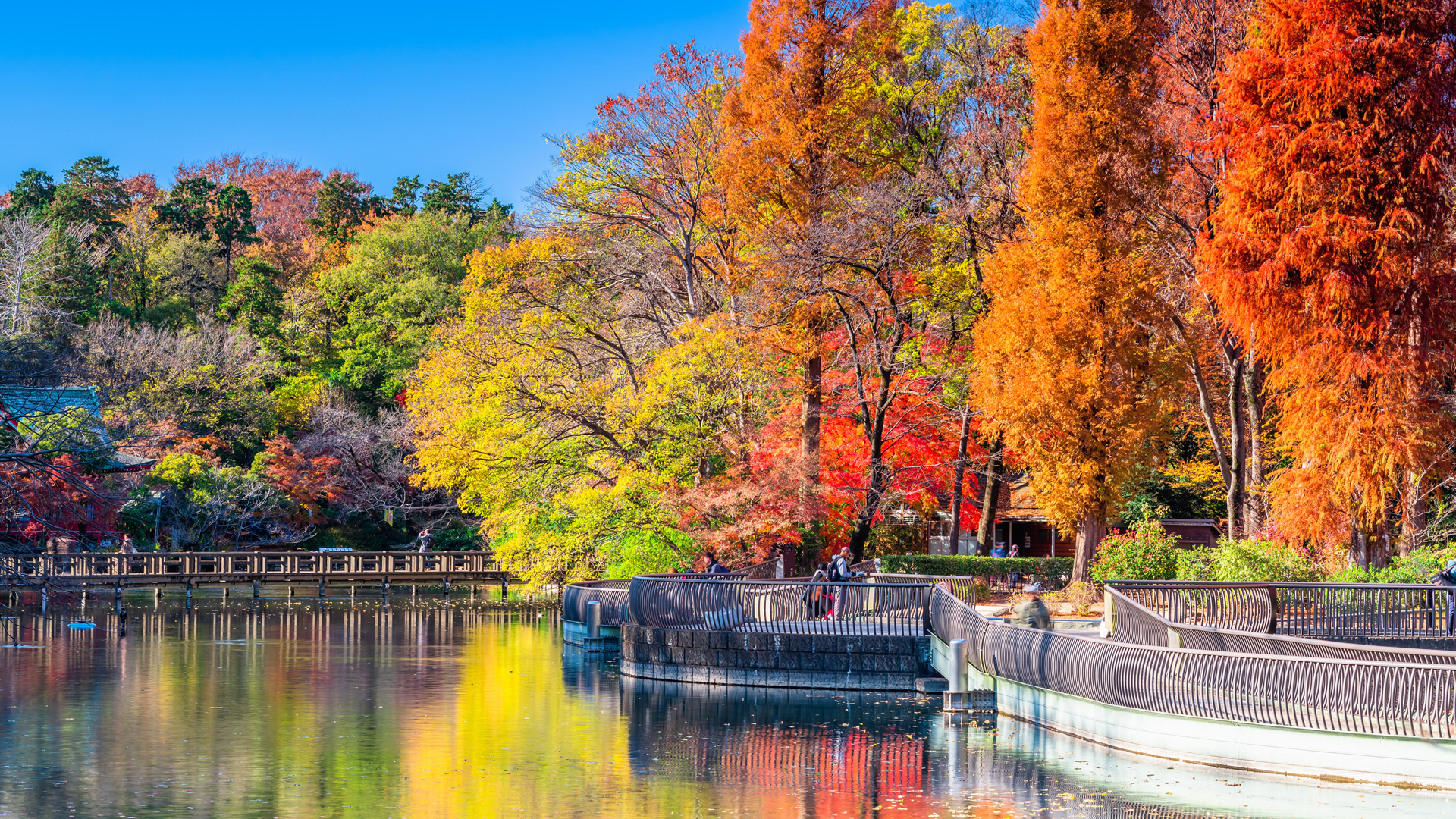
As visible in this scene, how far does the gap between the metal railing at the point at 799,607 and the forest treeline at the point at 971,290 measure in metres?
8.06

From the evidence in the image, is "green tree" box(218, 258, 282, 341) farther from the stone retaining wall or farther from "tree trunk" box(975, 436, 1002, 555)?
the stone retaining wall

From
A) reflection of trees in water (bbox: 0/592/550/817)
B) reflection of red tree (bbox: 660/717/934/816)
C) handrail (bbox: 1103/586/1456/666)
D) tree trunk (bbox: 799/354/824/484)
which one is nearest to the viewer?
reflection of trees in water (bbox: 0/592/550/817)

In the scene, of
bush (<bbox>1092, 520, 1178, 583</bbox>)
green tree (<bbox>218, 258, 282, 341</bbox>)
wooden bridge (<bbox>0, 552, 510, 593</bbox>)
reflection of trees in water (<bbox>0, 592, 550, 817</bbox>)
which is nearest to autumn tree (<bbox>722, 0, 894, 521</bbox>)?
bush (<bbox>1092, 520, 1178, 583</bbox>)

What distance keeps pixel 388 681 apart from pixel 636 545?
1074 cm

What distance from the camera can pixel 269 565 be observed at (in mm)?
50875

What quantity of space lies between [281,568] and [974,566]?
26235mm

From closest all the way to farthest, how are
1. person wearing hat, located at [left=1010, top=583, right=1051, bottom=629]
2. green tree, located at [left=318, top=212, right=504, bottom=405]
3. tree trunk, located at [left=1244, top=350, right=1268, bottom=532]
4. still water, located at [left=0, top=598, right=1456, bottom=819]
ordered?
still water, located at [left=0, top=598, right=1456, bottom=819]
person wearing hat, located at [left=1010, top=583, right=1051, bottom=629]
tree trunk, located at [left=1244, top=350, right=1268, bottom=532]
green tree, located at [left=318, top=212, right=504, bottom=405]

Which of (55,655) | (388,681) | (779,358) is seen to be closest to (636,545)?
(779,358)

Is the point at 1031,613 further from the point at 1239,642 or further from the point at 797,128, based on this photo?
the point at 797,128

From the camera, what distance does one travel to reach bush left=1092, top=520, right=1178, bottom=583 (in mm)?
31266

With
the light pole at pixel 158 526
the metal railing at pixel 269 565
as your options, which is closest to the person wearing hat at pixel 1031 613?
the metal railing at pixel 269 565

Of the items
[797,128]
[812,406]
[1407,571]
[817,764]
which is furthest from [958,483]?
[817,764]

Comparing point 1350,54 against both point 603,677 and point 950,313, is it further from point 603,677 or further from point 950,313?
A: point 603,677

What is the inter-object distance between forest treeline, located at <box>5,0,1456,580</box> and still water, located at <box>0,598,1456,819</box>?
883cm
